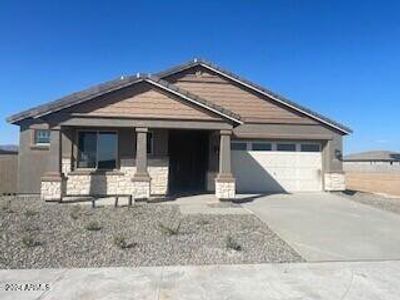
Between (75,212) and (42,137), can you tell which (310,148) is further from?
(42,137)

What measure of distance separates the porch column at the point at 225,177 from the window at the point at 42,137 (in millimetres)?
8155

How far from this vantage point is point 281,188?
20.7m

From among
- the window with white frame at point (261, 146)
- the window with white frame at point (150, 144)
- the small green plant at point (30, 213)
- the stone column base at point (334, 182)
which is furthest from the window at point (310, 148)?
→ the small green plant at point (30, 213)

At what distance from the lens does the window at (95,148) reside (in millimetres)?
17922

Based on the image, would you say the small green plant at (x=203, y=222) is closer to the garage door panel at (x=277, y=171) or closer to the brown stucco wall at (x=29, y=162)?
the garage door panel at (x=277, y=171)

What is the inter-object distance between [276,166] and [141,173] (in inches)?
279

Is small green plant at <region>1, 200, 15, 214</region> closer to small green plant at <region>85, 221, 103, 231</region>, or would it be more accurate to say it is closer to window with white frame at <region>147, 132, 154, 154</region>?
small green plant at <region>85, 221, 103, 231</region>

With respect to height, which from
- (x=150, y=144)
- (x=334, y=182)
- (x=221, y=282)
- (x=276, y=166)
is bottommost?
(x=221, y=282)

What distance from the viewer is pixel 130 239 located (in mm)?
10047

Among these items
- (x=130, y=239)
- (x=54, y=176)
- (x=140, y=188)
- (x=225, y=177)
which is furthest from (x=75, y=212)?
(x=225, y=177)

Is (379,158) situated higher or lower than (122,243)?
higher

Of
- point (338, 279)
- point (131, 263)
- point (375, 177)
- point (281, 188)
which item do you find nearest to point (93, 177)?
point (281, 188)

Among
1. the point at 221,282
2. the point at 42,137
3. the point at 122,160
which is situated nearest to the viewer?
the point at 221,282

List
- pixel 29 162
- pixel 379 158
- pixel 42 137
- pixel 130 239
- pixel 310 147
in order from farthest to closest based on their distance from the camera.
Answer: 1. pixel 379 158
2. pixel 310 147
3. pixel 42 137
4. pixel 29 162
5. pixel 130 239
